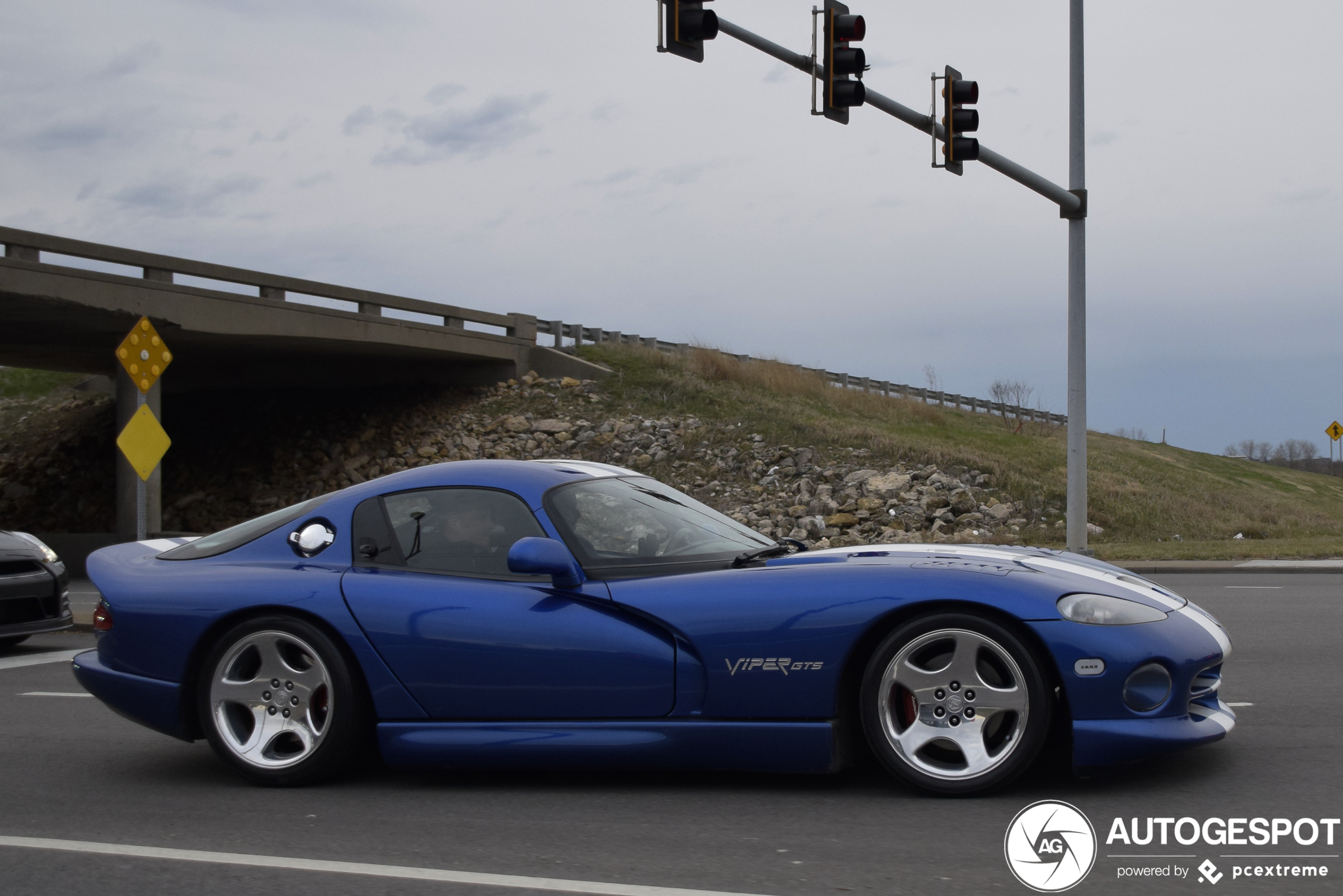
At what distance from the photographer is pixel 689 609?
15.3ft

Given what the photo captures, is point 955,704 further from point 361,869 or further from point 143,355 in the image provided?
point 143,355

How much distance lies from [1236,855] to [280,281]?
75.9ft

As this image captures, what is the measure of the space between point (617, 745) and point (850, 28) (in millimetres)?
9556

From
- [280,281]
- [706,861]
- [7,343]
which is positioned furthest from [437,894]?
[7,343]

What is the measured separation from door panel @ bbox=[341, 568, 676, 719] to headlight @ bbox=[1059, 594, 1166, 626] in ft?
4.71

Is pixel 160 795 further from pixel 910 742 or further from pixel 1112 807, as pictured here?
pixel 1112 807

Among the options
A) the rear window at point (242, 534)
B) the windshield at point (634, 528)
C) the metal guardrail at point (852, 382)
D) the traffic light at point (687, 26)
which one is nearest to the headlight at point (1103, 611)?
the windshield at point (634, 528)

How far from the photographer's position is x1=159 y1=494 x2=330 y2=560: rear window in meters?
5.47

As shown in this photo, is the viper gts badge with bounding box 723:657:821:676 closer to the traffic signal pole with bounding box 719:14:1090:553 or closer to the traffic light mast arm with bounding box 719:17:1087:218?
the traffic light mast arm with bounding box 719:17:1087:218

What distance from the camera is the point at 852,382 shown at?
4000 centimetres

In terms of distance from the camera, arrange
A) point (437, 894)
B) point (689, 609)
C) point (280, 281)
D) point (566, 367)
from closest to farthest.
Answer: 1. point (437, 894)
2. point (689, 609)
3. point (280, 281)
4. point (566, 367)

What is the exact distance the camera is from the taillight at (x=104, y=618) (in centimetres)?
546

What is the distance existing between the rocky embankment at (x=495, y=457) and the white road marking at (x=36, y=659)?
13756 millimetres

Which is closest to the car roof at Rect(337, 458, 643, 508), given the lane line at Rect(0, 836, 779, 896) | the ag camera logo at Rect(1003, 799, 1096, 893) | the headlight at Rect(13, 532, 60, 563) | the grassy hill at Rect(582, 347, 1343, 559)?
the lane line at Rect(0, 836, 779, 896)
